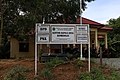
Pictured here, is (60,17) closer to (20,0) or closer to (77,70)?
(20,0)

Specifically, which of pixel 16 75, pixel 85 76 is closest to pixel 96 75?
pixel 85 76

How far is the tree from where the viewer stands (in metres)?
30.6

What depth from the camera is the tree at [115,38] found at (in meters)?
30.6

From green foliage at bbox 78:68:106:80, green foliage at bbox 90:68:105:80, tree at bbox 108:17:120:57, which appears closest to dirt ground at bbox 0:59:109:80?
green foliage at bbox 78:68:106:80

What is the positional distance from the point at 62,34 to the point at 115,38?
3121 centimetres

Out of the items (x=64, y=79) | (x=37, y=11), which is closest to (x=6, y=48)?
(x=37, y=11)

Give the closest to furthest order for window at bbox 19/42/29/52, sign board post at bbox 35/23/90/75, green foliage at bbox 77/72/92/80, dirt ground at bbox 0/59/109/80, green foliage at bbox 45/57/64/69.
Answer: green foliage at bbox 77/72/92/80, dirt ground at bbox 0/59/109/80, sign board post at bbox 35/23/90/75, green foliage at bbox 45/57/64/69, window at bbox 19/42/29/52

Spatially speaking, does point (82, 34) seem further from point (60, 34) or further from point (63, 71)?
point (63, 71)

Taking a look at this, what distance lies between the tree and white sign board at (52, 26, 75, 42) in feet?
54.3

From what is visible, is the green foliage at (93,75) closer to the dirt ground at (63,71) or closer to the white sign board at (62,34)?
the dirt ground at (63,71)

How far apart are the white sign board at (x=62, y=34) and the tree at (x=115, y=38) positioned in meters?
16.5

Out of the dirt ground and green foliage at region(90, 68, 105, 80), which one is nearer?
green foliage at region(90, 68, 105, 80)

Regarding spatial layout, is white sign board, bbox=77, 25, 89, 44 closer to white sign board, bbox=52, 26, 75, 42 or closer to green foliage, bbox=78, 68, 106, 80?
white sign board, bbox=52, 26, 75, 42

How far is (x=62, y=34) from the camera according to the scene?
13070mm
